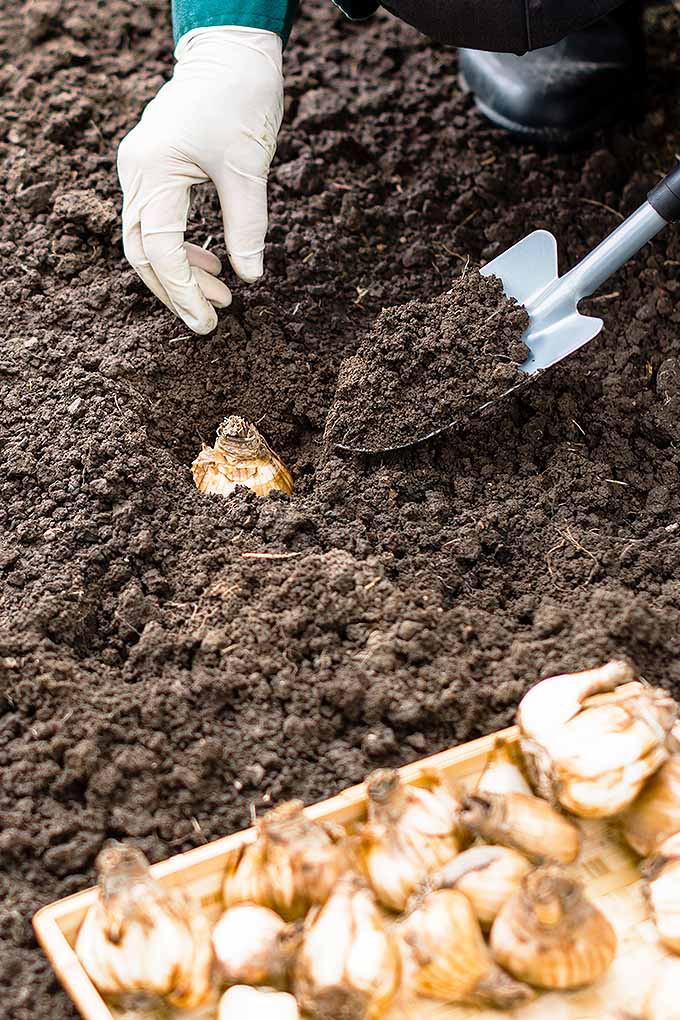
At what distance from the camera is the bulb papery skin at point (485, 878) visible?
3.66 feet

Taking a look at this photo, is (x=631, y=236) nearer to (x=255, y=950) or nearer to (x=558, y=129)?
(x=558, y=129)

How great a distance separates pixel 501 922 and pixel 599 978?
12 cm

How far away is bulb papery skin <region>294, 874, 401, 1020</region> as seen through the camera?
3.43 feet

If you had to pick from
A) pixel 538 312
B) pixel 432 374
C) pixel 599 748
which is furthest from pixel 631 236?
pixel 599 748

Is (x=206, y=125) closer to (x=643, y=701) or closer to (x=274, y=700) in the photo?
(x=274, y=700)

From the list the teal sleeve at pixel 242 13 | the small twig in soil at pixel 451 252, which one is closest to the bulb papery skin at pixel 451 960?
the small twig in soil at pixel 451 252

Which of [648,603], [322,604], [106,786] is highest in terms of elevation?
[648,603]

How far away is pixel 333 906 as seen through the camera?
1.10m

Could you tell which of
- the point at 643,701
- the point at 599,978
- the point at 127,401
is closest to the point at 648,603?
the point at 643,701

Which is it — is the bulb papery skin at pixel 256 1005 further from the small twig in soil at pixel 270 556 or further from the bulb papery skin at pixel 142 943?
the small twig in soil at pixel 270 556

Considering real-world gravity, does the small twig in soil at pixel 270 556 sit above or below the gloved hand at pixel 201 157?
below

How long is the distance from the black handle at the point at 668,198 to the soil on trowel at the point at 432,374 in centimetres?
26

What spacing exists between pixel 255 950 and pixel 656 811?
45cm

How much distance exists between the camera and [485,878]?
1121 mm
